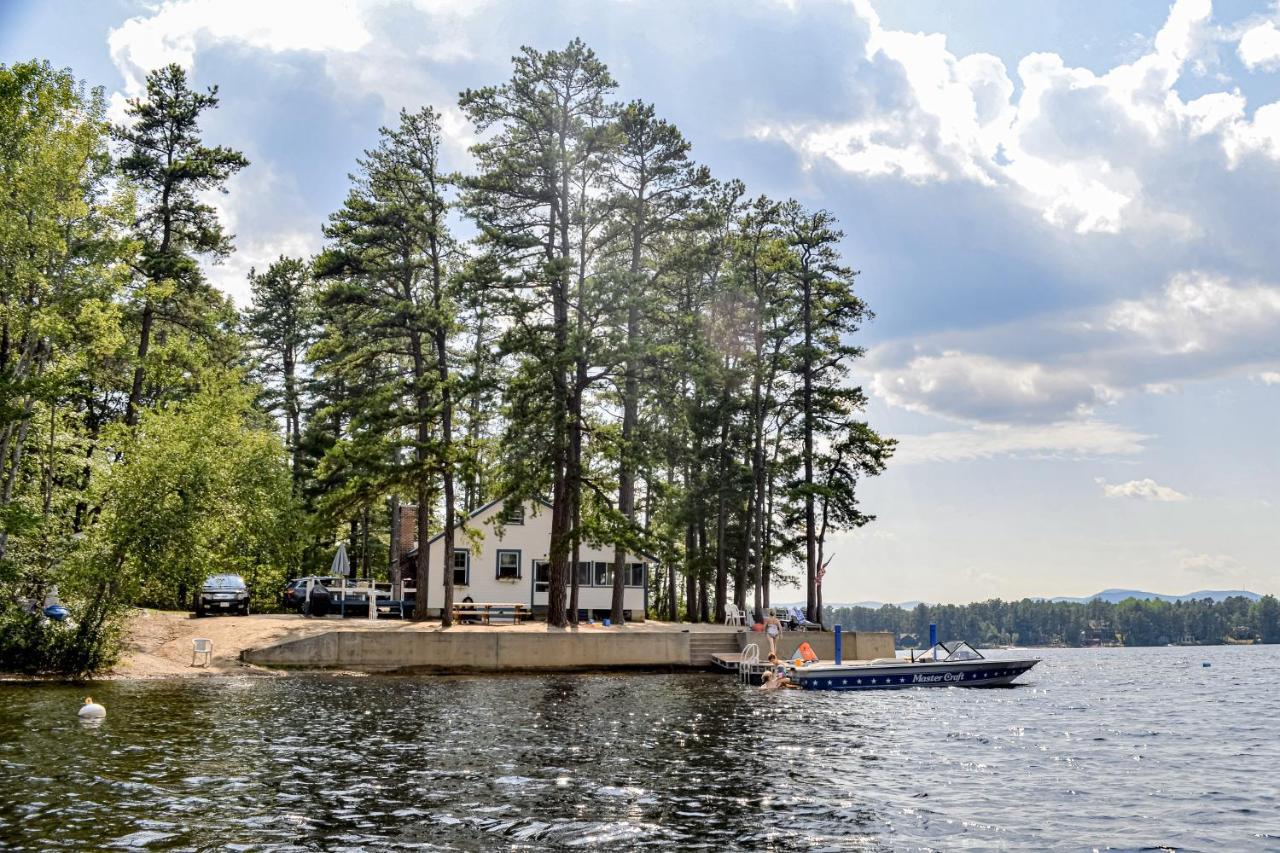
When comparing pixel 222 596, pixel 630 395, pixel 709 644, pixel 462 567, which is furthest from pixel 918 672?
pixel 222 596

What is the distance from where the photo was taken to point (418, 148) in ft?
139

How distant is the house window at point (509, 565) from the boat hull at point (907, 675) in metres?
19.5

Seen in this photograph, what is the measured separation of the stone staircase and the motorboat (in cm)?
581

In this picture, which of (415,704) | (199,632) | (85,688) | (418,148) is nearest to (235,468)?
(199,632)

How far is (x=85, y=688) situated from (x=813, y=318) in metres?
38.0

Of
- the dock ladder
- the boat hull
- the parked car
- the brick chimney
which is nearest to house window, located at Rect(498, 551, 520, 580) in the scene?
the parked car

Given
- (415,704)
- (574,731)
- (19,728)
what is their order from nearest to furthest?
(19,728) < (574,731) < (415,704)

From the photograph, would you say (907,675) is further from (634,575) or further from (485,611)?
(634,575)

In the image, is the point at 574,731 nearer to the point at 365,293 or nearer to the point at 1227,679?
the point at 365,293

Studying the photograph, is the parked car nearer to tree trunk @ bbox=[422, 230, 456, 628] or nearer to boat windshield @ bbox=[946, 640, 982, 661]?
tree trunk @ bbox=[422, 230, 456, 628]

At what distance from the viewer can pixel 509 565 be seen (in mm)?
52781

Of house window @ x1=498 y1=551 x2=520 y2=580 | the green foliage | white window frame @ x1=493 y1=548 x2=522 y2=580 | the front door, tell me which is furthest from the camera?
the front door

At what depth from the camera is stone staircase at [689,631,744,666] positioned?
42.7 meters

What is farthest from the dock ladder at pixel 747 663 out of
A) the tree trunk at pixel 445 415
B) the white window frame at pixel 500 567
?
the white window frame at pixel 500 567
